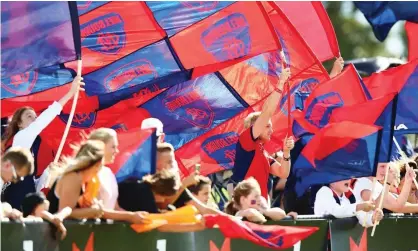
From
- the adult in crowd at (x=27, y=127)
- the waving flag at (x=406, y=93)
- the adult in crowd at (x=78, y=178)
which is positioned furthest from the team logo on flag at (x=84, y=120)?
the adult in crowd at (x=78, y=178)

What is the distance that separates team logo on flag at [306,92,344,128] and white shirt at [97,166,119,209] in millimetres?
4112

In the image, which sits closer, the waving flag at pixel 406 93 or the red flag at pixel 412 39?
the waving flag at pixel 406 93

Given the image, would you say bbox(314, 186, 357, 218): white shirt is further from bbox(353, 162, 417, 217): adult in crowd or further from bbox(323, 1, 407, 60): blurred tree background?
bbox(323, 1, 407, 60): blurred tree background

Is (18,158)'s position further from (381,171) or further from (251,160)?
(381,171)

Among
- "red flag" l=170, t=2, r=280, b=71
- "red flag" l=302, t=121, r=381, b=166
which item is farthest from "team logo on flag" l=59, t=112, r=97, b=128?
"red flag" l=302, t=121, r=381, b=166

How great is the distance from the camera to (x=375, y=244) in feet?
38.7

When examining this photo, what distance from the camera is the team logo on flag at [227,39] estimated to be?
1352cm

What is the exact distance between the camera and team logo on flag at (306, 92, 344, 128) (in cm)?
1317

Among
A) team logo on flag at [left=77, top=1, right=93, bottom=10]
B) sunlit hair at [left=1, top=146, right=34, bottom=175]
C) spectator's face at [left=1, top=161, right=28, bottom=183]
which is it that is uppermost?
team logo on flag at [left=77, top=1, right=93, bottom=10]

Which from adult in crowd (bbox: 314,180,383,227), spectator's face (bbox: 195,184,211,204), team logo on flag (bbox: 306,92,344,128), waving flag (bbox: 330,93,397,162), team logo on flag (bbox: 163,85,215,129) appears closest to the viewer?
spectator's face (bbox: 195,184,211,204)

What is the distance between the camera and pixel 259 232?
1005 centimetres

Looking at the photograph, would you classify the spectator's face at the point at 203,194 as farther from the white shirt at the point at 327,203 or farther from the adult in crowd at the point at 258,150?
the white shirt at the point at 327,203

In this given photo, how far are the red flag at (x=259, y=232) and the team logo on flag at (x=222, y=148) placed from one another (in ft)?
12.5

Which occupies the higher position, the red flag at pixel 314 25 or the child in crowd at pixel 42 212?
the red flag at pixel 314 25
